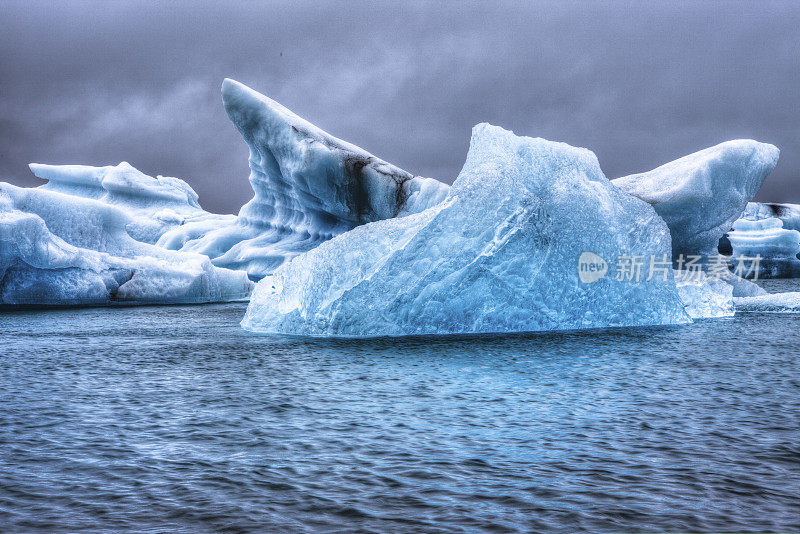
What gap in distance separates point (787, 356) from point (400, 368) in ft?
11.5

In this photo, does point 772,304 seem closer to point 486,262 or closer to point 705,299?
point 705,299

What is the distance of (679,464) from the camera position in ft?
10.2

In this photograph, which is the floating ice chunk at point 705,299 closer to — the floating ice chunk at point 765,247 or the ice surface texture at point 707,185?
the ice surface texture at point 707,185

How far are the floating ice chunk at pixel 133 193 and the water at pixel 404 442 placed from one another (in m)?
21.9

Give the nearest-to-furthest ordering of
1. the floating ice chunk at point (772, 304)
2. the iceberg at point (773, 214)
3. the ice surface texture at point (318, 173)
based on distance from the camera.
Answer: the floating ice chunk at point (772, 304)
the ice surface texture at point (318, 173)
the iceberg at point (773, 214)

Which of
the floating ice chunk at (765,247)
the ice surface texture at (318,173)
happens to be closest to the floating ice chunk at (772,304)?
the ice surface texture at (318,173)

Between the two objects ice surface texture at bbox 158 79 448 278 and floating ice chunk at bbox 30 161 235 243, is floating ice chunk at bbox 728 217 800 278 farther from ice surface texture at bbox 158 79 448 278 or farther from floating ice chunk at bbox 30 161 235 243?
floating ice chunk at bbox 30 161 235 243

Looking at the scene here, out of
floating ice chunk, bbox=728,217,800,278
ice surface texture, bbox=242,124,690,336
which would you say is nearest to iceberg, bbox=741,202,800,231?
floating ice chunk, bbox=728,217,800,278

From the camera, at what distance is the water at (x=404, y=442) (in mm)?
2562

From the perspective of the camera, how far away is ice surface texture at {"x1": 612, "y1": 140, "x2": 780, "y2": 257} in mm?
13078

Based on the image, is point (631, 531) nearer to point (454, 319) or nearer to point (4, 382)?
point (4, 382)

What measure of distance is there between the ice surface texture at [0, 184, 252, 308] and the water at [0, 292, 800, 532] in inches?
329

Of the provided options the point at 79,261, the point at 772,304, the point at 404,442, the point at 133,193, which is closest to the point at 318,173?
the point at 79,261

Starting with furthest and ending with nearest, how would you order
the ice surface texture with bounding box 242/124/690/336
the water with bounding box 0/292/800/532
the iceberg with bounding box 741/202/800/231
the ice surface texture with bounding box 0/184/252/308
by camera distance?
the iceberg with bounding box 741/202/800/231 → the ice surface texture with bounding box 0/184/252/308 → the ice surface texture with bounding box 242/124/690/336 → the water with bounding box 0/292/800/532
